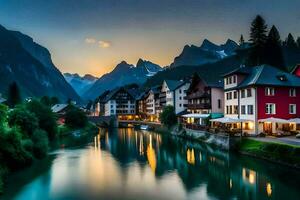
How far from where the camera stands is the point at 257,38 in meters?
98.2

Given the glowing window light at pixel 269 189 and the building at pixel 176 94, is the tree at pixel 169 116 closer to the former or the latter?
the building at pixel 176 94

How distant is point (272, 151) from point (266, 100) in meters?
15.1

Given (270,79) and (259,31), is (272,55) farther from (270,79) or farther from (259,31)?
(270,79)

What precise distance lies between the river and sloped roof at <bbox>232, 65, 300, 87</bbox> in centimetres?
1423

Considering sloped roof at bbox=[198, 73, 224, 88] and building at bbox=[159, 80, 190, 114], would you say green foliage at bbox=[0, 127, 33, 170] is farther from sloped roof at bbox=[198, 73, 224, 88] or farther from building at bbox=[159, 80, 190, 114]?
building at bbox=[159, 80, 190, 114]

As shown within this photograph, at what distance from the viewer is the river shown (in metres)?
29.4

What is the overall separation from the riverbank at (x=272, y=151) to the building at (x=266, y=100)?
5.95 m

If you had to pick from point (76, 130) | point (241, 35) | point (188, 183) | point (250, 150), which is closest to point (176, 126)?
point (76, 130)

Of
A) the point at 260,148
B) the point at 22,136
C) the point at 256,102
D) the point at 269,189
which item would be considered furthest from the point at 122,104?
the point at 269,189

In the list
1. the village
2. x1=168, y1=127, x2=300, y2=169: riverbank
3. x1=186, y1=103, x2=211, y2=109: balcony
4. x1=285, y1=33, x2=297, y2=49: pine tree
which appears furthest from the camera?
x1=285, y1=33, x2=297, y2=49: pine tree

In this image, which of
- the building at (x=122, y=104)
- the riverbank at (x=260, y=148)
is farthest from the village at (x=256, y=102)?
the building at (x=122, y=104)

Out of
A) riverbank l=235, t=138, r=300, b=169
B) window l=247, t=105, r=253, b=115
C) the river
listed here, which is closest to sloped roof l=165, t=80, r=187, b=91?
window l=247, t=105, r=253, b=115

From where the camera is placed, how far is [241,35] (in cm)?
15538

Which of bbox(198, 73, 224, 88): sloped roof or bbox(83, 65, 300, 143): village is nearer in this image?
bbox(83, 65, 300, 143): village
